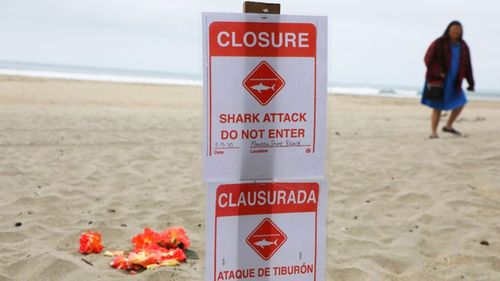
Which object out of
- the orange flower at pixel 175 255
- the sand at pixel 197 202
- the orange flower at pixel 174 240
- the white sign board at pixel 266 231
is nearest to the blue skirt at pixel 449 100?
the sand at pixel 197 202

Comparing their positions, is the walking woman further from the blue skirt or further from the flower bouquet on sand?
the flower bouquet on sand

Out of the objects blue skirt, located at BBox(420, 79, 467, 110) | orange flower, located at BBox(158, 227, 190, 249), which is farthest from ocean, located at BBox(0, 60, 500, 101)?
orange flower, located at BBox(158, 227, 190, 249)

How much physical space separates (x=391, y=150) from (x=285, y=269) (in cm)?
516

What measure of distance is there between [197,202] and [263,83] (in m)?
2.67

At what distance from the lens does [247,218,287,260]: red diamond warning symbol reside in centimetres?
182

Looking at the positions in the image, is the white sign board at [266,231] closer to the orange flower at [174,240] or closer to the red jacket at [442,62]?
the orange flower at [174,240]

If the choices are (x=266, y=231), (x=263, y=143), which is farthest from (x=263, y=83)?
(x=266, y=231)

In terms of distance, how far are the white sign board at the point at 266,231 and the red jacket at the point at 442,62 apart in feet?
19.7

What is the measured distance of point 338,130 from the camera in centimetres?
905

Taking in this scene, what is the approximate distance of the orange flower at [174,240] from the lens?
3.17 metres

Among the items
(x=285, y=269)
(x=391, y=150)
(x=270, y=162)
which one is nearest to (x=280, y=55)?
(x=270, y=162)

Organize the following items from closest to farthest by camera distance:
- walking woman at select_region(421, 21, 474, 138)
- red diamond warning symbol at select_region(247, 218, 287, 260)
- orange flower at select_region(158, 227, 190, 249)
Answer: red diamond warning symbol at select_region(247, 218, 287, 260) < orange flower at select_region(158, 227, 190, 249) < walking woman at select_region(421, 21, 474, 138)

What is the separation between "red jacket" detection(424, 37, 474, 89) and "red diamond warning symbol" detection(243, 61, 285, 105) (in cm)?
602

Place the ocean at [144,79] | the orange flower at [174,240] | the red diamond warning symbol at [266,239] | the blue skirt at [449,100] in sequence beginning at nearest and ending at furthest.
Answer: the red diamond warning symbol at [266,239], the orange flower at [174,240], the blue skirt at [449,100], the ocean at [144,79]
